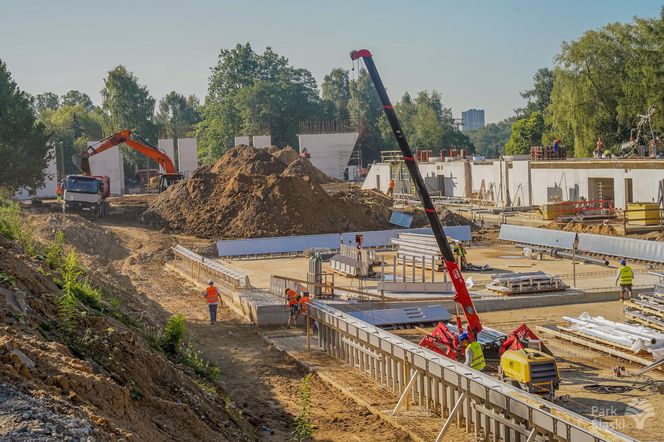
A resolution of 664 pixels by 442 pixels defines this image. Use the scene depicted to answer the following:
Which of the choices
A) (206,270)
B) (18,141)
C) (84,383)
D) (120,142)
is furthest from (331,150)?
(84,383)

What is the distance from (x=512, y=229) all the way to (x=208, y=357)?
72.5 feet

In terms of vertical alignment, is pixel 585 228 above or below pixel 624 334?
above

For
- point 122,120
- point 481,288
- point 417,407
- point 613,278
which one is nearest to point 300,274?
point 481,288

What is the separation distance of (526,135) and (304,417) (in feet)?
262

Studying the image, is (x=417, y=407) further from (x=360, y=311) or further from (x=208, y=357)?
(x=360, y=311)

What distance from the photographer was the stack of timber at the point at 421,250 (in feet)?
96.1

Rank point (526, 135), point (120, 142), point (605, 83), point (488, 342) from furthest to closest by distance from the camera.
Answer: point (526, 135) < point (605, 83) < point (120, 142) < point (488, 342)

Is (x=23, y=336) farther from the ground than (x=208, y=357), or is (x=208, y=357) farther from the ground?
(x=23, y=336)

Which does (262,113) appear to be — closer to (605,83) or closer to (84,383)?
(605,83)

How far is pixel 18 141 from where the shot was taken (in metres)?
49.3

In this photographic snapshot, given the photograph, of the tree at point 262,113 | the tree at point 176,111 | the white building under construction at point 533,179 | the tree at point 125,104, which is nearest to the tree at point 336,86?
the tree at point 176,111

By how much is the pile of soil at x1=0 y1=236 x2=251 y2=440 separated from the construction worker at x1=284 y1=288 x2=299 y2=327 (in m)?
7.83

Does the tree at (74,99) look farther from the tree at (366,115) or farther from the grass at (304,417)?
the grass at (304,417)

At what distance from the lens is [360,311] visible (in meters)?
22.5
